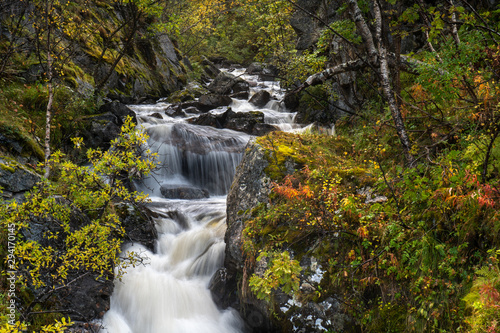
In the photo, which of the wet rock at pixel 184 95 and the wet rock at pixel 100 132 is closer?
the wet rock at pixel 100 132

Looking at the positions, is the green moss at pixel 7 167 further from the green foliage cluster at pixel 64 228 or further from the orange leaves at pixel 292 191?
the orange leaves at pixel 292 191

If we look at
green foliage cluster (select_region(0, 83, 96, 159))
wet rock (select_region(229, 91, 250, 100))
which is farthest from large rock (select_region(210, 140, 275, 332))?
wet rock (select_region(229, 91, 250, 100))

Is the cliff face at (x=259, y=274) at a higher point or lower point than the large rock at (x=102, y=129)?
lower

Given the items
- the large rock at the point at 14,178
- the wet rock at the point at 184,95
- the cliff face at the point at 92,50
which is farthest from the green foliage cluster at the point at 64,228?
the wet rock at the point at 184,95

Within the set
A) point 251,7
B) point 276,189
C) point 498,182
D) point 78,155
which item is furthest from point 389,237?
point 78,155

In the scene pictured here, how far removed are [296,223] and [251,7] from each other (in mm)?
6456

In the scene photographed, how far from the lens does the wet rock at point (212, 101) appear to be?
1817 cm

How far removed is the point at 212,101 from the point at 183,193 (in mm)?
9263

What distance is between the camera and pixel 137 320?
5.55 metres

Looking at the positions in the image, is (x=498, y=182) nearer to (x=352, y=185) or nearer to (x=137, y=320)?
(x=352, y=185)

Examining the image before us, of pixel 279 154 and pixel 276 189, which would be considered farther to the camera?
pixel 279 154

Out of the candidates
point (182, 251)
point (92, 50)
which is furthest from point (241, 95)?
point (182, 251)

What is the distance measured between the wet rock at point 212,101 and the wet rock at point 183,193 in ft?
27.1

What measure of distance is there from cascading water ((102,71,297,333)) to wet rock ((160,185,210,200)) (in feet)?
0.48
